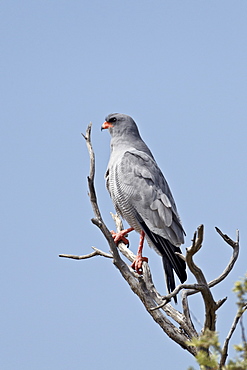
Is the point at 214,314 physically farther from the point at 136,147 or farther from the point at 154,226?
the point at 136,147

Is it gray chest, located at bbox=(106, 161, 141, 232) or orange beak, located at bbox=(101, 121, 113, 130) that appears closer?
gray chest, located at bbox=(106, 161, 141, 232)

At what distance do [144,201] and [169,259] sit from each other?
99 cm

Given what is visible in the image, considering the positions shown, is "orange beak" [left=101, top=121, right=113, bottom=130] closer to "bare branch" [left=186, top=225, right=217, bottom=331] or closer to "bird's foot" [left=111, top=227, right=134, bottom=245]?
"bird's foot" [left=111, top=227, right=134, bottom=245]

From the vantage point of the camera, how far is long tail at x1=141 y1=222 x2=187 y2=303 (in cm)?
750

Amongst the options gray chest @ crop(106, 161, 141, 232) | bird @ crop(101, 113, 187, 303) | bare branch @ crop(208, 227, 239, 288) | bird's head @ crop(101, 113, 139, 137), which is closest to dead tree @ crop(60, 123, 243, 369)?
bare branch @ crop(208, 227, 239, 288)

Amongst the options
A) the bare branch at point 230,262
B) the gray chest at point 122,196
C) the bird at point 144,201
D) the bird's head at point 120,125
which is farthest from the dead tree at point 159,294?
the bird's head at point 120,125

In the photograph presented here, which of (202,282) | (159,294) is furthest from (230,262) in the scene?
(159,294)

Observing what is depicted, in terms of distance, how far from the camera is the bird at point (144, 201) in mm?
7766

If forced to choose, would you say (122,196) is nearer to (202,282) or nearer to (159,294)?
(159,294)

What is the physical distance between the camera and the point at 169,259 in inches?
302

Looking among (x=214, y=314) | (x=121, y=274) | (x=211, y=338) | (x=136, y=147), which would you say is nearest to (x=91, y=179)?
(x=121, y=274)

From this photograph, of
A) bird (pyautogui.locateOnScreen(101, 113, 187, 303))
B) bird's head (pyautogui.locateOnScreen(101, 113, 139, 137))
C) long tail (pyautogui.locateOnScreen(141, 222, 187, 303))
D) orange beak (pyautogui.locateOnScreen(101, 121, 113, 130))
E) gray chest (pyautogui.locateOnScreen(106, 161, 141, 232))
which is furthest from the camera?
orange beak (pyautogui.locateOnScreen(101, 121, 113, 130))

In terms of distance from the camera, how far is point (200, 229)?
504 centimetres

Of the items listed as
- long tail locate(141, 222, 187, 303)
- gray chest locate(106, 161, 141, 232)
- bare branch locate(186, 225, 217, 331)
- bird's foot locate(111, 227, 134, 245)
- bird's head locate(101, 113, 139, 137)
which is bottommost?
bare branch locate(186, 225, 217, 331)
